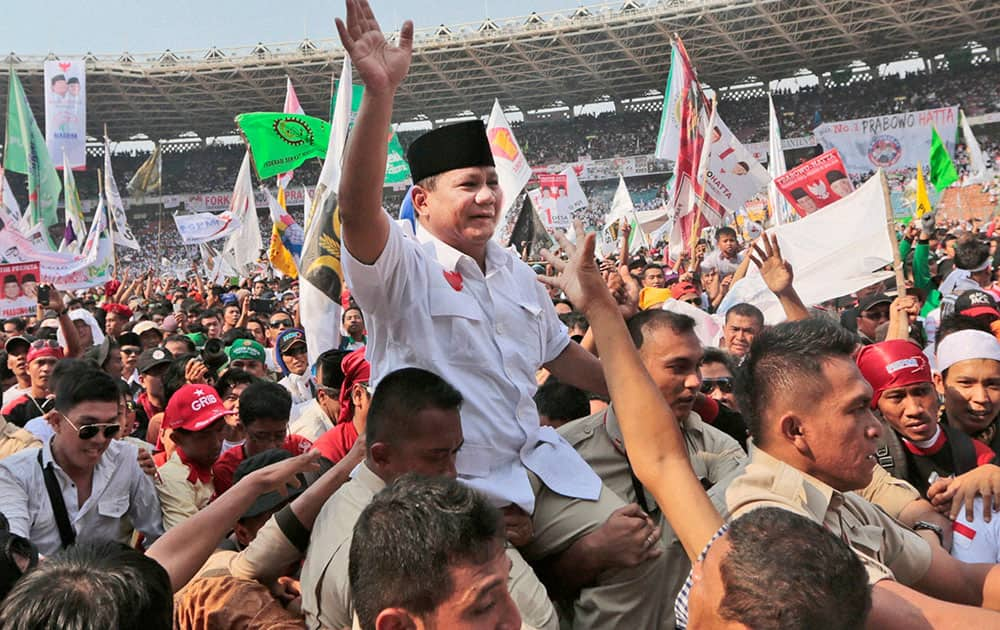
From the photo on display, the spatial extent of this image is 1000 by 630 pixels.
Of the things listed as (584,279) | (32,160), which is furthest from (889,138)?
(584,279)

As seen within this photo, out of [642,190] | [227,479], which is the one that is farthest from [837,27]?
[227,479]

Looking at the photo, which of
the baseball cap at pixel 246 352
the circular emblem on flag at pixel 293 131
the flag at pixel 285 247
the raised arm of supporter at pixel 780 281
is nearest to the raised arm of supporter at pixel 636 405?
the raised arm of supporter at pixel 780 281

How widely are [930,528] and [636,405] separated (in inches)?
43.5

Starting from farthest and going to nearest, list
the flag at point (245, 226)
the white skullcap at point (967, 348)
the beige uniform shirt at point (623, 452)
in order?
the flag at point (245, 226) → the white skullcap at point (967, 348) → the beige uniform shirt at point (623, 452)

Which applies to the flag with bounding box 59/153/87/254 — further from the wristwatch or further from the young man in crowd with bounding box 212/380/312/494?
the wristwatch

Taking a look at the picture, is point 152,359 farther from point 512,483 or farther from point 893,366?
point 893,366

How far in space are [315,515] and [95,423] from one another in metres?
1.39

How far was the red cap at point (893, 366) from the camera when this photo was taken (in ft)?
10.8

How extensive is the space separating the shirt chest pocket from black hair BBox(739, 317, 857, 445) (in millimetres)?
714

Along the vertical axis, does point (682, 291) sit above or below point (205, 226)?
below

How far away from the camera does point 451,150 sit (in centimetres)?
260

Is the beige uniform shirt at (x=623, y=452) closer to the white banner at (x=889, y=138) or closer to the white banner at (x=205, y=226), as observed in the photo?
the white banner at (x=205, y=226)

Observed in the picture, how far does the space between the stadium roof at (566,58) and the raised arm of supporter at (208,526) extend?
3200 cm

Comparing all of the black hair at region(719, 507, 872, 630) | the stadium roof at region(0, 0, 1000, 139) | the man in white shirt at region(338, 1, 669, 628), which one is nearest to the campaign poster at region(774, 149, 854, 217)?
the man in white shirt at region(338, 1, 669, 628)
